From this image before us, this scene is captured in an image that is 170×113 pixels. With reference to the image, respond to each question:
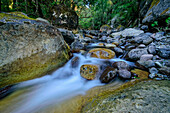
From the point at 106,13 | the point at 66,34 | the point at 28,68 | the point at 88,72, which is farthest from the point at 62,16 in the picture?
the point at 106,13

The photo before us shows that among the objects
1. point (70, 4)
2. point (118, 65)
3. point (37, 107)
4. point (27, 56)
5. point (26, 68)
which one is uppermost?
point (70, 4)

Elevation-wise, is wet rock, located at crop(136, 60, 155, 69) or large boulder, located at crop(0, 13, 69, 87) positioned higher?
large boulder, located at crop(0, 13, 69, 87)

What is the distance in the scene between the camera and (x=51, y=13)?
729cm

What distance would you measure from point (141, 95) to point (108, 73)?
3.82 ft

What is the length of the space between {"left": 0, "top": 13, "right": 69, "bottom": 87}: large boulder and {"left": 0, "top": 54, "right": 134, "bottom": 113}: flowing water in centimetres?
25

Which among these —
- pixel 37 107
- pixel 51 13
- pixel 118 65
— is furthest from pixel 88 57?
pixel 51 13

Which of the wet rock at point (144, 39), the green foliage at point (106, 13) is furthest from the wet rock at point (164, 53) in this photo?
the green foliage at point (106, 13)

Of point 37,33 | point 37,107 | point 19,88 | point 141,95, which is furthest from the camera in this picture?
point 37,33

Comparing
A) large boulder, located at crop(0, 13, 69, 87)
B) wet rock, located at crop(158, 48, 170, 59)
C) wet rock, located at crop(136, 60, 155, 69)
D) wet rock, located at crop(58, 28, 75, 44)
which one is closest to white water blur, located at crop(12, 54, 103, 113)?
large boulder, located at crop(0, 13, 69, 87)

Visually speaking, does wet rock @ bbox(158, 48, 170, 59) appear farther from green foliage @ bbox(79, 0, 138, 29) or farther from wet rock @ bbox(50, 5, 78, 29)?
green foliage @ bbox(79, 0, 138, 29)

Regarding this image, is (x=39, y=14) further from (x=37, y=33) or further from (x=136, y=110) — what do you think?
(x=136, y=110)

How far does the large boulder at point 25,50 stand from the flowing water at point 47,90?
25 cm

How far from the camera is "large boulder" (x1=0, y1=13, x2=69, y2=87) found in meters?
1.61

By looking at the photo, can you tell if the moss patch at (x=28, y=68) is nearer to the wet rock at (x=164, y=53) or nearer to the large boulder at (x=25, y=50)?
the large boulder at (x=25, y=50)
